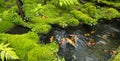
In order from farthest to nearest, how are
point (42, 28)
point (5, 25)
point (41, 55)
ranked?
point (5, 25) < point (42, 28) < point (41, 55)

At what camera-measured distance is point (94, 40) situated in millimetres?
12250

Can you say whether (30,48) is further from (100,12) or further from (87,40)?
(100,12)

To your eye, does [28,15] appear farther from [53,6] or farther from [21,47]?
[21,47]

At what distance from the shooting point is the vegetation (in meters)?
10.6

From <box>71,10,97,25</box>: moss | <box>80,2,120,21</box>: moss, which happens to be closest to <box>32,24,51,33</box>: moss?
<box>71,10,97,25</box>: moss

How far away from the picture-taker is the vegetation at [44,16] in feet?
34.9

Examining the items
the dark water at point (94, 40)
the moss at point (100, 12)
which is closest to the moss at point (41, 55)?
the dark water at point (94, 40)

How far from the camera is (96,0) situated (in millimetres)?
15500

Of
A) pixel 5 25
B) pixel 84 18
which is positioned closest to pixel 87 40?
pixel 84 18

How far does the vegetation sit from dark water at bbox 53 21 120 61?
0.40 m

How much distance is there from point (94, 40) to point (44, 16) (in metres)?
3.23

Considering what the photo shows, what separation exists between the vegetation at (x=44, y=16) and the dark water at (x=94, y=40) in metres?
0.40

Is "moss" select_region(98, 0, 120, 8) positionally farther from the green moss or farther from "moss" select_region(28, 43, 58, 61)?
"moss" select_region(28, 43, 58, 61)

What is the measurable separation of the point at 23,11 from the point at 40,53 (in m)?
4.60
